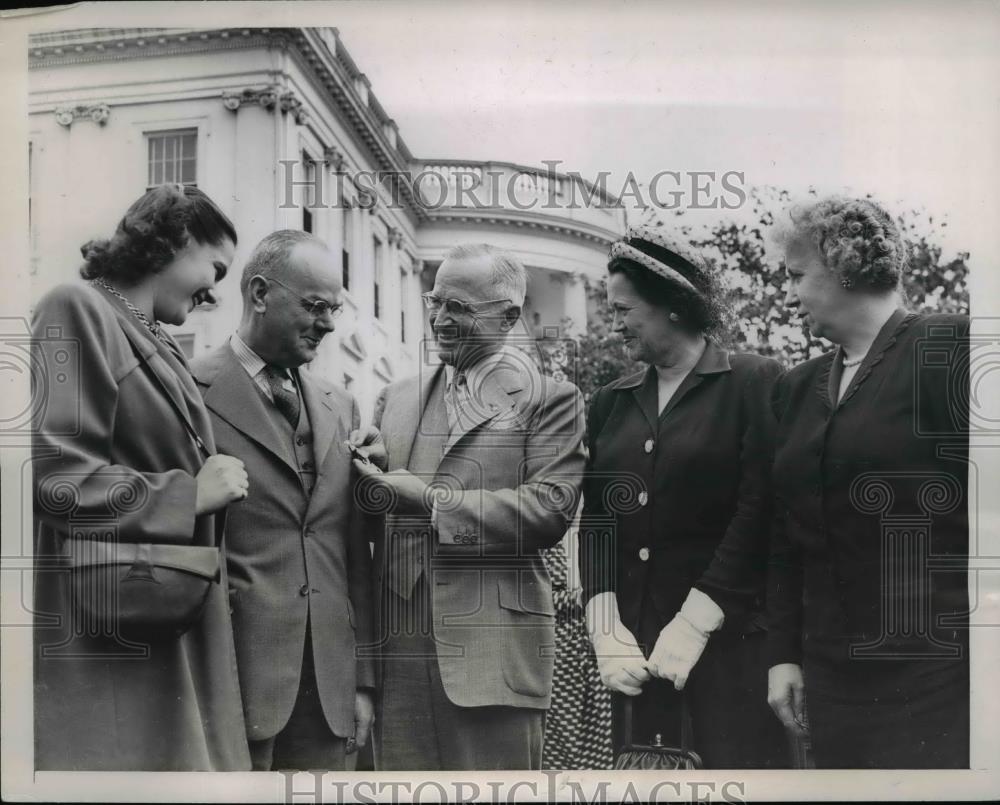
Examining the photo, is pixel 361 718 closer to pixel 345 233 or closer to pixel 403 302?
pixel 403 302

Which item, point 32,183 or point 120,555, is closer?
point 120,555

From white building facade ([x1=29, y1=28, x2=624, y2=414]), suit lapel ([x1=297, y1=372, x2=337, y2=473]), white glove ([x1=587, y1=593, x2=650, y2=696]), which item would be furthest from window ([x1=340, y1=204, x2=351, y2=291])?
white glove ([x1=587, y1=593, x2=650, y2=696])

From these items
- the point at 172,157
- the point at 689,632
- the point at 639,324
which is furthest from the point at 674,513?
the point at 172,157

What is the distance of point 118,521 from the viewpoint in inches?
149

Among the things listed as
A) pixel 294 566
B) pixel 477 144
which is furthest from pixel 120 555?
pixel 477 144

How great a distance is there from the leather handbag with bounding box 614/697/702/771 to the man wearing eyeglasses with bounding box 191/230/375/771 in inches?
36.3

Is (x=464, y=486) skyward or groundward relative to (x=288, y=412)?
groundward

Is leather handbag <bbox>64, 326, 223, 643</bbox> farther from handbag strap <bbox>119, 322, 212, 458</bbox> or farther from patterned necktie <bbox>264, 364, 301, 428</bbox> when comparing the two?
patterned necktie <bbox>264, 364, 301, 428</bbox>

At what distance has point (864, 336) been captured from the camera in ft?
13.2

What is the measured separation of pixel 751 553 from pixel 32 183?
2.92 m

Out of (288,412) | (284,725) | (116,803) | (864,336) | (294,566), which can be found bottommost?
(116,803)

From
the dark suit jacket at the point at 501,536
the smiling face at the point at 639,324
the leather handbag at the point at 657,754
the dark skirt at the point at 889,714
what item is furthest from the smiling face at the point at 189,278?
the dark skirt at the point at 889,714

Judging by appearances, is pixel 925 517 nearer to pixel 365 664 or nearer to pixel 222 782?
pixel 365 664

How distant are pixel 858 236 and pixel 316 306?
195 centimetres
